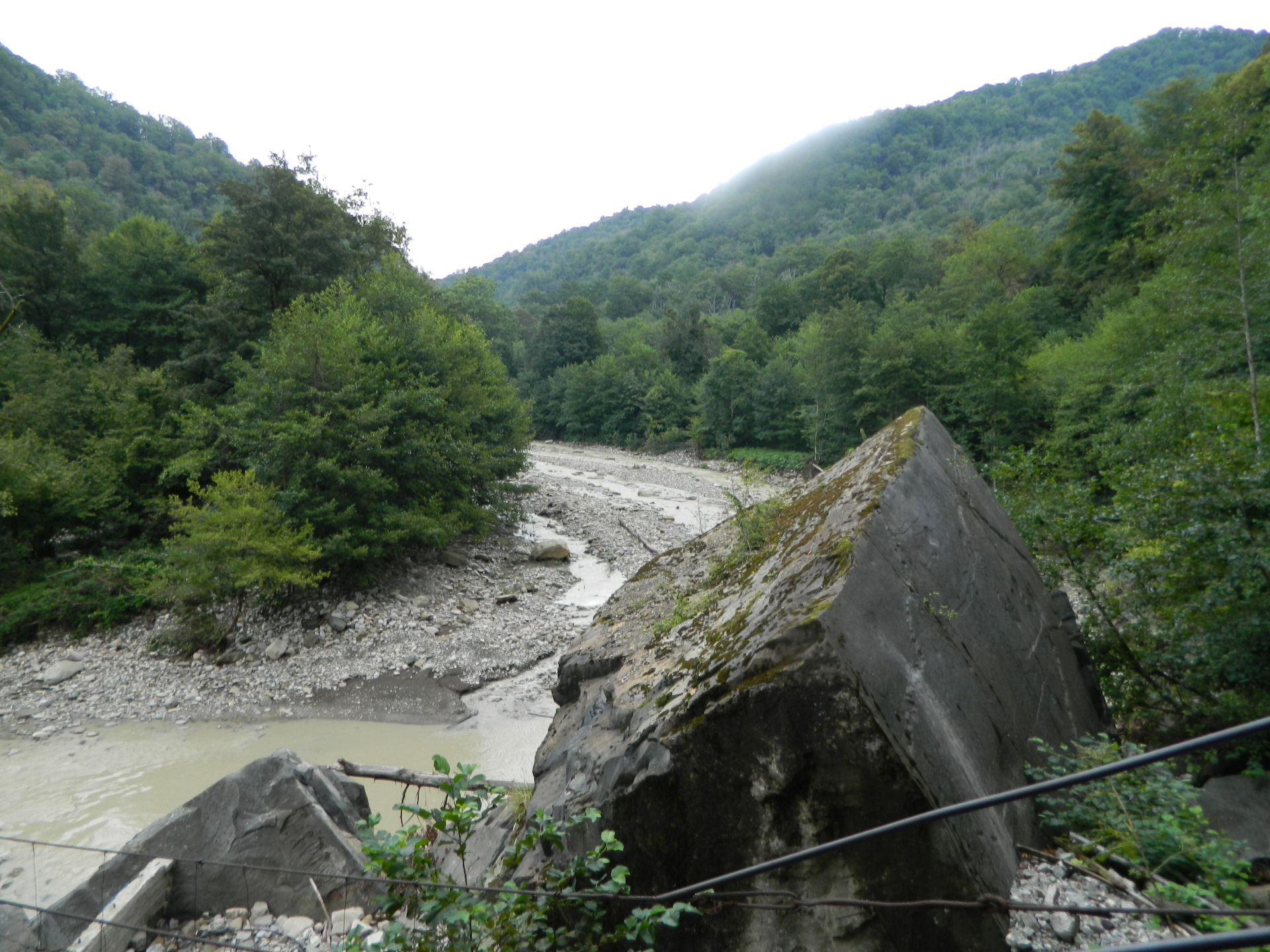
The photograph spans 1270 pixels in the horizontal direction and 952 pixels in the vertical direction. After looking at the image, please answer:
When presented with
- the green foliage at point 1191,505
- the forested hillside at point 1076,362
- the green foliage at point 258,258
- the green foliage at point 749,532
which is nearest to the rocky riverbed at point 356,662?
the green foliage at point 749,532

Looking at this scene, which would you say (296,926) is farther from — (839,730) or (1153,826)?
(1153,826)

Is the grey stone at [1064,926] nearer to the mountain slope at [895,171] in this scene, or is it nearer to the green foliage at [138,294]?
the green foliage at [138,294]

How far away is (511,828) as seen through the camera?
4.19 m

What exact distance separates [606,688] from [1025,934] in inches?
104

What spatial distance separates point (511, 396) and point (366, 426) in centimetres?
692

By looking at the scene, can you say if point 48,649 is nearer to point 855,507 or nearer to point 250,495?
point 250,495

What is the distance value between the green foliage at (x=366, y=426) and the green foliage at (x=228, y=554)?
76 cm

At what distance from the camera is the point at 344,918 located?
448 centimetres

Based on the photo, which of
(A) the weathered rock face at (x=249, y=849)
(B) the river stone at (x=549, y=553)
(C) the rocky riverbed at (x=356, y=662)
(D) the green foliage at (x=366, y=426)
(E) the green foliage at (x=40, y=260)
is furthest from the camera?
(E) the green foliage at (x=40, y=260)

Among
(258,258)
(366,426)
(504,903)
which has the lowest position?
(504,903)

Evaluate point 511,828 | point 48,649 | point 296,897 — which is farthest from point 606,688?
point 48,649

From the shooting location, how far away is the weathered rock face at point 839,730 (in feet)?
8.34

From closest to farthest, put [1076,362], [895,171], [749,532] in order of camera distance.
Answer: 1. [749,532]
2. [1076,362]
3. [895,171]

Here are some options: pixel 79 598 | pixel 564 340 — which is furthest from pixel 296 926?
pixel 564 340
